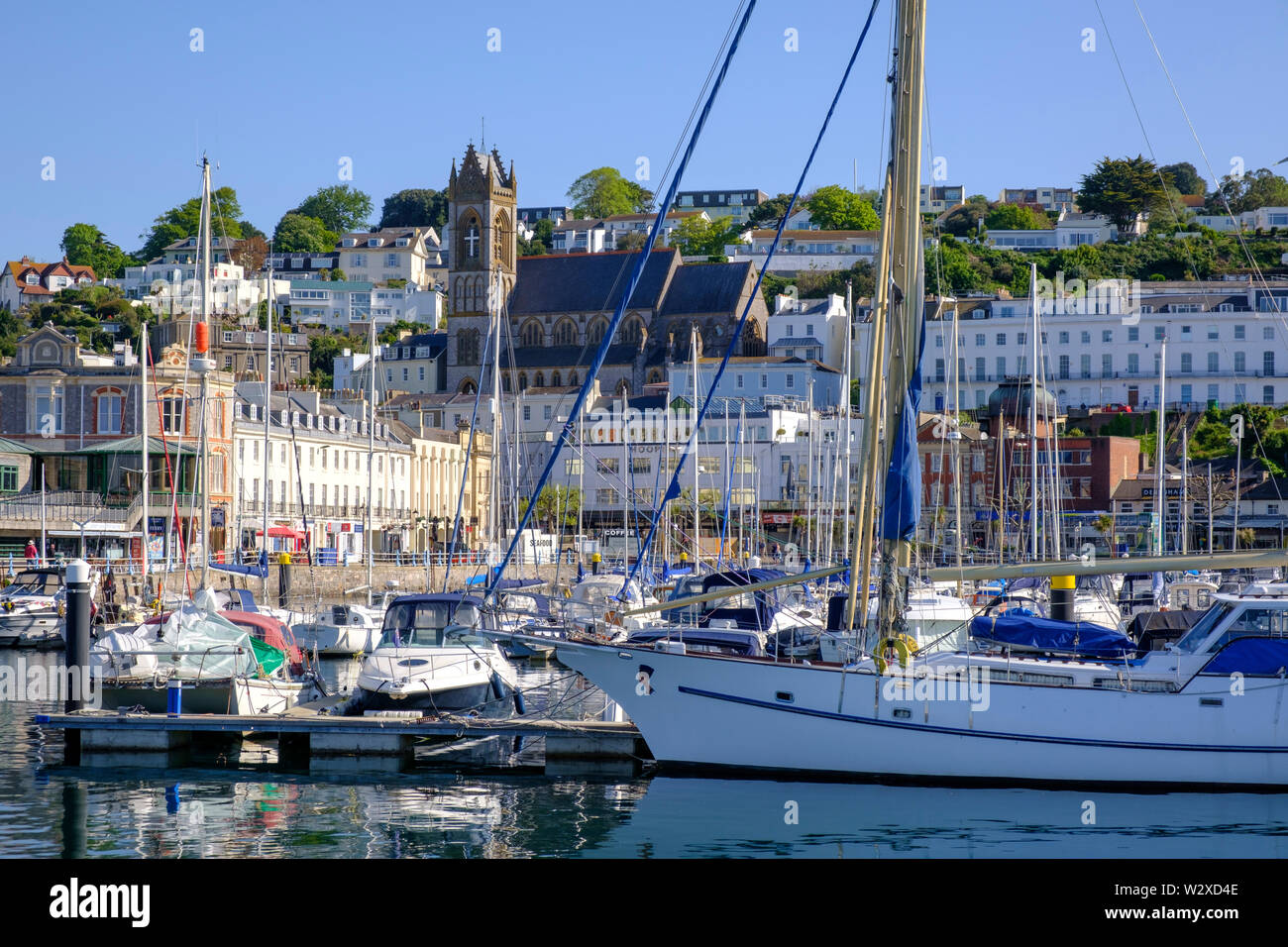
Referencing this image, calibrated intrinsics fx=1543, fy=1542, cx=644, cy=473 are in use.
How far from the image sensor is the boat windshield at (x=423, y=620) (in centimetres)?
3225

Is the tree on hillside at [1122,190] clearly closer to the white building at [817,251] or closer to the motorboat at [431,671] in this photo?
the white building at [817,251]

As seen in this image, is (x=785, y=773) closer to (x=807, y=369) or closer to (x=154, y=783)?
(x=154, y=783)

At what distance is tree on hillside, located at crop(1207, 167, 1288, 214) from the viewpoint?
183 meters

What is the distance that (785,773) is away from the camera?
77.2ft

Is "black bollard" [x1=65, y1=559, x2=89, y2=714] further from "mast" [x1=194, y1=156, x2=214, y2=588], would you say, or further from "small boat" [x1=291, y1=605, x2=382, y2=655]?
"small boat" [x1=291, y1=605, x2=382, y2=655]

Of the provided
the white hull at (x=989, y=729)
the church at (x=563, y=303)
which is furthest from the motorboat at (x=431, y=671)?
the church at (x=563, y=303)

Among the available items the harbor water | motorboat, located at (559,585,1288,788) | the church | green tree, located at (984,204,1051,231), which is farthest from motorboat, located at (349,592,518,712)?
green tree, located at (984,204,1051,231)

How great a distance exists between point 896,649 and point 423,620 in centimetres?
1268

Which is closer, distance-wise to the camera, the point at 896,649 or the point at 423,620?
the point at 896,649

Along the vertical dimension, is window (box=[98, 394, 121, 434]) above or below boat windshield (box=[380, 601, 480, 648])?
above

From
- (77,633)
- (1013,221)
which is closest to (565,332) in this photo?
(1013,221)

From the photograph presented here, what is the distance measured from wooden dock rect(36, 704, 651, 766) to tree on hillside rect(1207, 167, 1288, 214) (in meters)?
171

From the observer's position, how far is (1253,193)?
18450 cm

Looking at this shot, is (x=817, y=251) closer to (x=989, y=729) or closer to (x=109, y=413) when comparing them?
(x=109, y=413)
